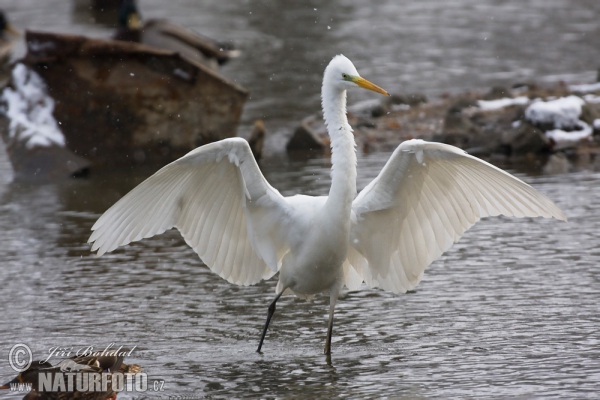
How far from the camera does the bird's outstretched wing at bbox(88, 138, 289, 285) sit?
22.8ft

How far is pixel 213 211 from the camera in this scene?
290 inches

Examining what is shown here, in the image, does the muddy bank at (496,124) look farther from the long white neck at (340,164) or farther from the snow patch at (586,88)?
the long white neck at (340,164)

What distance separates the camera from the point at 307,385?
252 inches

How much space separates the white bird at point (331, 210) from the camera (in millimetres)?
6875

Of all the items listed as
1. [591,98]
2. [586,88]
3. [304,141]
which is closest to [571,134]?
[591,98]

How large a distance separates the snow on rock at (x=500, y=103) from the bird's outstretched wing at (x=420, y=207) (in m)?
7.43

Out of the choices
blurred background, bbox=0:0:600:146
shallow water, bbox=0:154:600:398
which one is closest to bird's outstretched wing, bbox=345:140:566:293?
shallow water, bbox=0:154:600:398

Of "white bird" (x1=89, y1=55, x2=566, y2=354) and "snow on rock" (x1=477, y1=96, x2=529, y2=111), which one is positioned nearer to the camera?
"white bird" (x1=89, y1=55, x2=566, y2=354)

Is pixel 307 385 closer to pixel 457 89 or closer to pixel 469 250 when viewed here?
pixel 469 250

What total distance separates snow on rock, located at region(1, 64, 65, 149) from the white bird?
21.0 feet

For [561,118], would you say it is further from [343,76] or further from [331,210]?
[331,210]

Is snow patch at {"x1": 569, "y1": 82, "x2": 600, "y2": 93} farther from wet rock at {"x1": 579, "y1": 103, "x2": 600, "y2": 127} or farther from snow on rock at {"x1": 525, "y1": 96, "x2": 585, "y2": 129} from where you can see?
snow on rock at {"x1": 525, "y1": 96, "x2": 585, "y2": 129}

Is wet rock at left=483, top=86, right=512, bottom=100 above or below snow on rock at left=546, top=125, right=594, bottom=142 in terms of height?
above

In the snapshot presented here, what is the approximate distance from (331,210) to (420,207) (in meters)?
0.77
